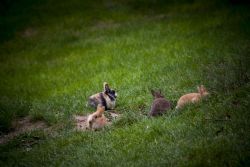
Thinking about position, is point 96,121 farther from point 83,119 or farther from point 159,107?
point 159,107

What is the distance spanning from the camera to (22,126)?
603 inches

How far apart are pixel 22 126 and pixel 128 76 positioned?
4969 millimetres

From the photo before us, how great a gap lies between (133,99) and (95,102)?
1.18 metres

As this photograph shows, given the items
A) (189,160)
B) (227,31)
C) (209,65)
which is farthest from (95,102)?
(227,31)

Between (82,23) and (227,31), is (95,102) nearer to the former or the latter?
(227,31)

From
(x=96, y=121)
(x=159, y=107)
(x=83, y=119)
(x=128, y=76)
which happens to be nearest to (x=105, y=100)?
(x=83, y=119)

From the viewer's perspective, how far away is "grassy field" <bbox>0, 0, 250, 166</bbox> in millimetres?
10680

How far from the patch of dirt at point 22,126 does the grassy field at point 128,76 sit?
7.7 inches

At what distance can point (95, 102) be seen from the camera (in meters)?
15.5

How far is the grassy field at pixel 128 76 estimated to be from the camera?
10.7 meters

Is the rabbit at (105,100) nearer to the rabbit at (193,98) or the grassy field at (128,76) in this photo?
the grassy field at (128,76)

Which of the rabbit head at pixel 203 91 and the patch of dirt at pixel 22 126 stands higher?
the rabbit head at pixel 203 91

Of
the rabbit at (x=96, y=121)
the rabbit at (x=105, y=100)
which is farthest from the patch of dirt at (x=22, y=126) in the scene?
the rabbit at (x=96, y=121)

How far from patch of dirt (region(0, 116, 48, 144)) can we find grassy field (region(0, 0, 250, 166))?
20cm
